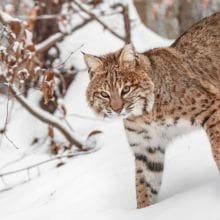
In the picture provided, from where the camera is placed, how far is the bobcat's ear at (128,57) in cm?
459

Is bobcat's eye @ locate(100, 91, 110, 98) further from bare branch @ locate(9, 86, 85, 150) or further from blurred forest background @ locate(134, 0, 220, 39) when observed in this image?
blurred forest background @ locate(134, 0, 220, 39)

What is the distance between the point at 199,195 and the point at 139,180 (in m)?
0.78

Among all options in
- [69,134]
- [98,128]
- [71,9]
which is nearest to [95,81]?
[69,134]

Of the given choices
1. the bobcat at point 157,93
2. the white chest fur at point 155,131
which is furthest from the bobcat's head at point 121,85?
the white chest fur at point 155,131

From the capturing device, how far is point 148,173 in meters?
5.04

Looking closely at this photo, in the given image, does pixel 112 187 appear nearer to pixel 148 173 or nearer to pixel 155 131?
pixel 148 173

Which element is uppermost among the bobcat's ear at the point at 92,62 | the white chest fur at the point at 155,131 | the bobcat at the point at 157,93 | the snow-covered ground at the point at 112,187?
the bobcat's ear at the point at 92,62

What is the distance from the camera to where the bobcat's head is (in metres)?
4.48

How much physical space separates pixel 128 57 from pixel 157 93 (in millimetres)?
317

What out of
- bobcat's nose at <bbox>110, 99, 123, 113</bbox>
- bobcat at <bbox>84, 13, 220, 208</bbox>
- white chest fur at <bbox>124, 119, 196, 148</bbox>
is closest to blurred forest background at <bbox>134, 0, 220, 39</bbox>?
bobcat at <bbox>84, 13, 220, 208</bbox>

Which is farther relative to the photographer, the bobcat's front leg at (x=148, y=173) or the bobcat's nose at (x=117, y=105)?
the bobcat's front leg at (x=148, y=173)

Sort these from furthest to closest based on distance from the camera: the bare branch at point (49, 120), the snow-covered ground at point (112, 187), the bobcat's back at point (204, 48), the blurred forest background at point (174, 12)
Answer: the blurred forest background at point (174, 12) → the bare branch at point (49, 120) → the bobcat's back at point (204, 48) → the snow-covered ground at point (112, 187)

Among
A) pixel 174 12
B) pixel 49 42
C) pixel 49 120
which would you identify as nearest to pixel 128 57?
pixel 49 120

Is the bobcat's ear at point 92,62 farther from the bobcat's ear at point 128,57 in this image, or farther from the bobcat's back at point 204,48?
the bobcat's back at point 204,48
